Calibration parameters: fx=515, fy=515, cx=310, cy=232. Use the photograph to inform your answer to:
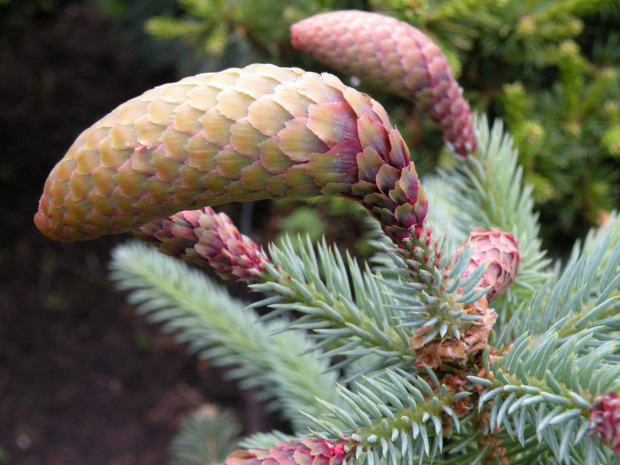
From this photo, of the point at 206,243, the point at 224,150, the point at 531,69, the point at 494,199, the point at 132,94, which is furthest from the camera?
the point at 132,94

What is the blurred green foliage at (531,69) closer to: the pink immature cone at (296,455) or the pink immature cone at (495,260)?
the pink immature cone at (495,260)

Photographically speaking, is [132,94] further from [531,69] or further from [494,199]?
[494,199]

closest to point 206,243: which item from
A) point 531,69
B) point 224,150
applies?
point 224,150

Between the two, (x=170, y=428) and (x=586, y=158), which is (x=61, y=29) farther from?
(x=586, y=158)

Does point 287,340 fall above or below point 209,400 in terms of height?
above

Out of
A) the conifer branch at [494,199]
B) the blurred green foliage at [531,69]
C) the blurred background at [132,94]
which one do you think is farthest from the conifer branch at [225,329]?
the blurred green foliage at [531,69]

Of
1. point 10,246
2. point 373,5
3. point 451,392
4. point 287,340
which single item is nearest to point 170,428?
point 10,246
